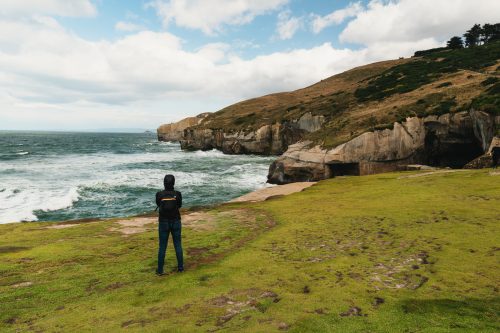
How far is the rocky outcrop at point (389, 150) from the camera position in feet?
142

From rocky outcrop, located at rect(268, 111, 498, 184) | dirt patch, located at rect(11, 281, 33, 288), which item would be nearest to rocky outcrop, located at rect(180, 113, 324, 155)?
rocky outcrop, located at rect(268, 111, 498, 184)

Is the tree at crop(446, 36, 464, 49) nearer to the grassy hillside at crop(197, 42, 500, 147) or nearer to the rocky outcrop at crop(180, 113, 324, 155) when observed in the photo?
the grassy hillside at crop(197, 42, 500, 147)

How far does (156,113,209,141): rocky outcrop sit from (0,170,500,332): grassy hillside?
5983 inches

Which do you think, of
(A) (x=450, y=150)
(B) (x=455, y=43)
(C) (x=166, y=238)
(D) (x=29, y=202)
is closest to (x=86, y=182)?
(D) (x=29, y=202)

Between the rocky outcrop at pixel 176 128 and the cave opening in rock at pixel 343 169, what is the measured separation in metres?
129

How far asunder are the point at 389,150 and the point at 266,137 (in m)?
50.5

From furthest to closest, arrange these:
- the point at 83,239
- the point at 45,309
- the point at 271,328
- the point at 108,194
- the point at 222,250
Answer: the point at 108,194
the point at 83,239
the point at 222,250
the point at 45,309
the point at 271,328

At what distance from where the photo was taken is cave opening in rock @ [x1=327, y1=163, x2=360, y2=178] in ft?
143

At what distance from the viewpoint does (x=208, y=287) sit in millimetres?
10172

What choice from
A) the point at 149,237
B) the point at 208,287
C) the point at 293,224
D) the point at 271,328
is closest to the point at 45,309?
the point at 208,287

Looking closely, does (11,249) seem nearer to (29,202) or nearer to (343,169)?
(29,202)

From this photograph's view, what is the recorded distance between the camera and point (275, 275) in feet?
35.8

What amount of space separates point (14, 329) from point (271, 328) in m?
5.96

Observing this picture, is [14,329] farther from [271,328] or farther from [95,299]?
[271,328]
